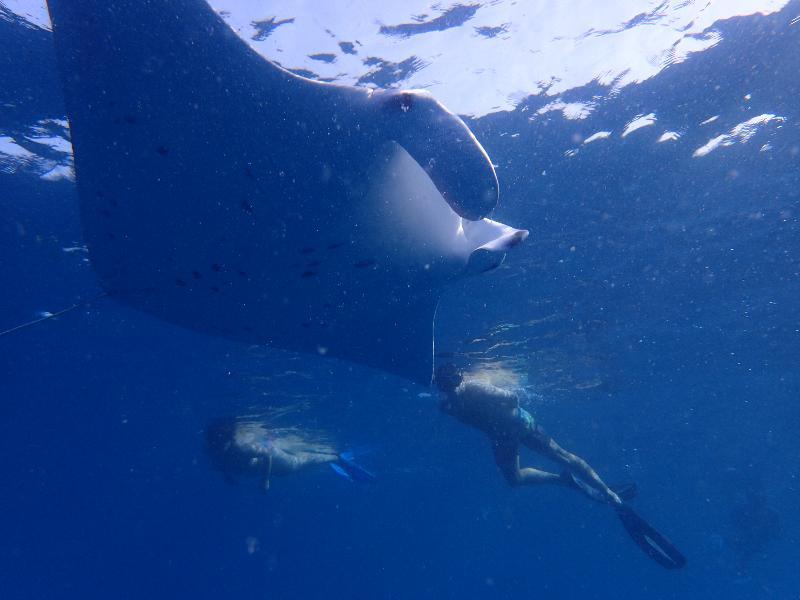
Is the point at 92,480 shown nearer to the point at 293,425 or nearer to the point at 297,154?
the point at 293,425

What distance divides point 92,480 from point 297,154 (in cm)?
3357

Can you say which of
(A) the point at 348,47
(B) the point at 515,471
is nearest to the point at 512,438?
(B) the point at 515,471

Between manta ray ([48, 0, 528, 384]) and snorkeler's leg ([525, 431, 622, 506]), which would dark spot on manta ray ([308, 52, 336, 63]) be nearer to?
manta ray ([48, 0, 528, 384])

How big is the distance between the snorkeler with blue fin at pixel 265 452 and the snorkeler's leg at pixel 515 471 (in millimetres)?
3413

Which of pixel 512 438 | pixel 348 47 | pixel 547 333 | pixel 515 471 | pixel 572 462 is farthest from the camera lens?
pixel 547 333

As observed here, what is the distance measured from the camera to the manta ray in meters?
3.08

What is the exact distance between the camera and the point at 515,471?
11242 mm

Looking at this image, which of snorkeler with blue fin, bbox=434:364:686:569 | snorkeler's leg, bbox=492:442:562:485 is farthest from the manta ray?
snorkeler's leg, bbox=492:442:562:485

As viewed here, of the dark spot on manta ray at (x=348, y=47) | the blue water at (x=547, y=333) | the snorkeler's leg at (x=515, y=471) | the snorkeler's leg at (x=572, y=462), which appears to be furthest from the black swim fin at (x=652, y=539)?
the dark spot on manta ray at (x=348, y=47)

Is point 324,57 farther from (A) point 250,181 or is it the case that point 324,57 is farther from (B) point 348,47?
(A) point 250,181

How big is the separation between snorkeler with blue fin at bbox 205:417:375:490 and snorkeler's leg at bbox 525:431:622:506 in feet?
14.3

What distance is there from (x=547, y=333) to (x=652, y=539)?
289 inches

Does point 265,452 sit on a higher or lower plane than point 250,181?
lower

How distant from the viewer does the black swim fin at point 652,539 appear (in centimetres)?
924
